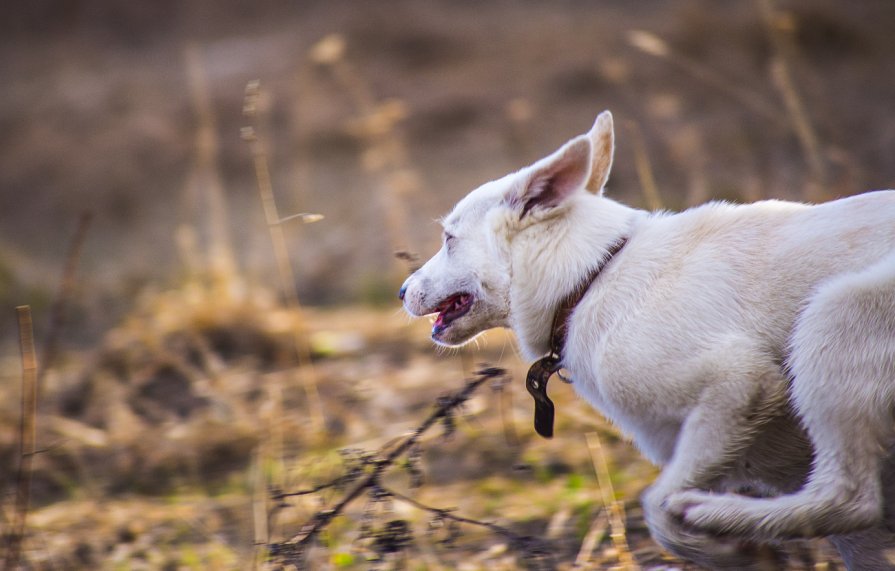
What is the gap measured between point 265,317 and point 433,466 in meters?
2.22

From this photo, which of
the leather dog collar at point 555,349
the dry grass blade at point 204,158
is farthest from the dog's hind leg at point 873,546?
the dry grass blade at point 204,158

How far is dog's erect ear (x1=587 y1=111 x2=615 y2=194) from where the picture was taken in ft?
9.87

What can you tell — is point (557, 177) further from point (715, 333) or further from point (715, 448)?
point (715, 448)

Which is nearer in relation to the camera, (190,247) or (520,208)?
(520,208)

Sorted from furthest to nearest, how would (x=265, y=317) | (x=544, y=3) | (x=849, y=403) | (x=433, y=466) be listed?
(x=544, y=3)
(x=265, y=317)
(x=433, y=466)
(x=849, y=403)

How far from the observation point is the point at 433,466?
14.5 ft

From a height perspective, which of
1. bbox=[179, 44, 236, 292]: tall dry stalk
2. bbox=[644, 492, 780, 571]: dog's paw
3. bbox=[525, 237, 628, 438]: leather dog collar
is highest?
bbox=[525, 237, 628, 438]: leather dog collar

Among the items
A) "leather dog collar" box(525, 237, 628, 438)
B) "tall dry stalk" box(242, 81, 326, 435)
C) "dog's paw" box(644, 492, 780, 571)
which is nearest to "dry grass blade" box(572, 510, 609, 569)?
"leather dog collar" box(525, 237, 628, 438)

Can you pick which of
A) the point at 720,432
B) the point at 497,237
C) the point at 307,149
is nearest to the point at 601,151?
the point at 497,237

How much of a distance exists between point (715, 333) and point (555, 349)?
0.55 meters

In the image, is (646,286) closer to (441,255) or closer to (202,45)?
(441,255)

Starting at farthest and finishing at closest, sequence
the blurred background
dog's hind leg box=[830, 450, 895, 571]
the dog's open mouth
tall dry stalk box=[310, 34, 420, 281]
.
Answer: the blurred background → tall dry stalk box=[310, 34, 420, 281] → the dog's open mouth → dog's hind leg box=[830, 450, 895, 571]

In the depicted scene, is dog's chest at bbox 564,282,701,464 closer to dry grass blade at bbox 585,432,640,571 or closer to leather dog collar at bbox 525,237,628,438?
leather dog collar at bbox 525,237,628,438

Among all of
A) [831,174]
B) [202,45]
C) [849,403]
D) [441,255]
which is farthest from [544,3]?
[849,403]
